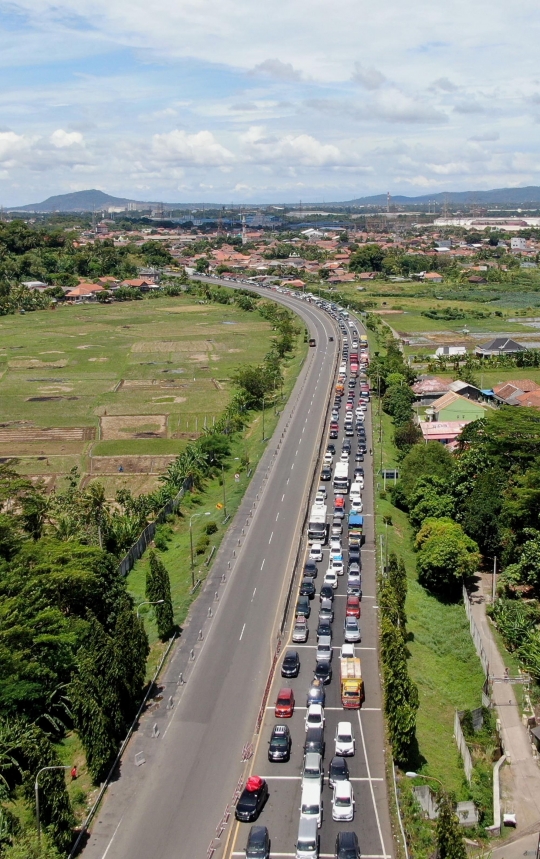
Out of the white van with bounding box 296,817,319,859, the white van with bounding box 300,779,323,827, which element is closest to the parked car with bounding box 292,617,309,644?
the white van with bounding box 300,779,323,827

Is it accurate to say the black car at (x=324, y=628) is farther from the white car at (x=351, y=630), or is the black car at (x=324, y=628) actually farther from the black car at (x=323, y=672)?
the black car at (x=323, y=672)

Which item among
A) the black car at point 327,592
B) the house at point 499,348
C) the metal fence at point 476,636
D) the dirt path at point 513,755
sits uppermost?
the house at point 499,348

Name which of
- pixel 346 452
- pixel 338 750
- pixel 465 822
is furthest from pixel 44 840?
pixel 346 452

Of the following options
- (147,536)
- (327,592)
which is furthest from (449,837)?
(147,536)

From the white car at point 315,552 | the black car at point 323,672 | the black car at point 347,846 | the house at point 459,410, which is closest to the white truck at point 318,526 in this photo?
the white car at point 315,552

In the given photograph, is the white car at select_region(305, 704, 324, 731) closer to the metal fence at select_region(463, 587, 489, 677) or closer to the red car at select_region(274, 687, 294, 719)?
the red car at select_region(274, 687, 294, 719)

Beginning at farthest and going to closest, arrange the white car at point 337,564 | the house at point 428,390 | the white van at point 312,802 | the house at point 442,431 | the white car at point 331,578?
the house at point 428,390, the house at point 442,431, the white car at point 337,564, the white car at point 331,578, the white van at point 312,802
